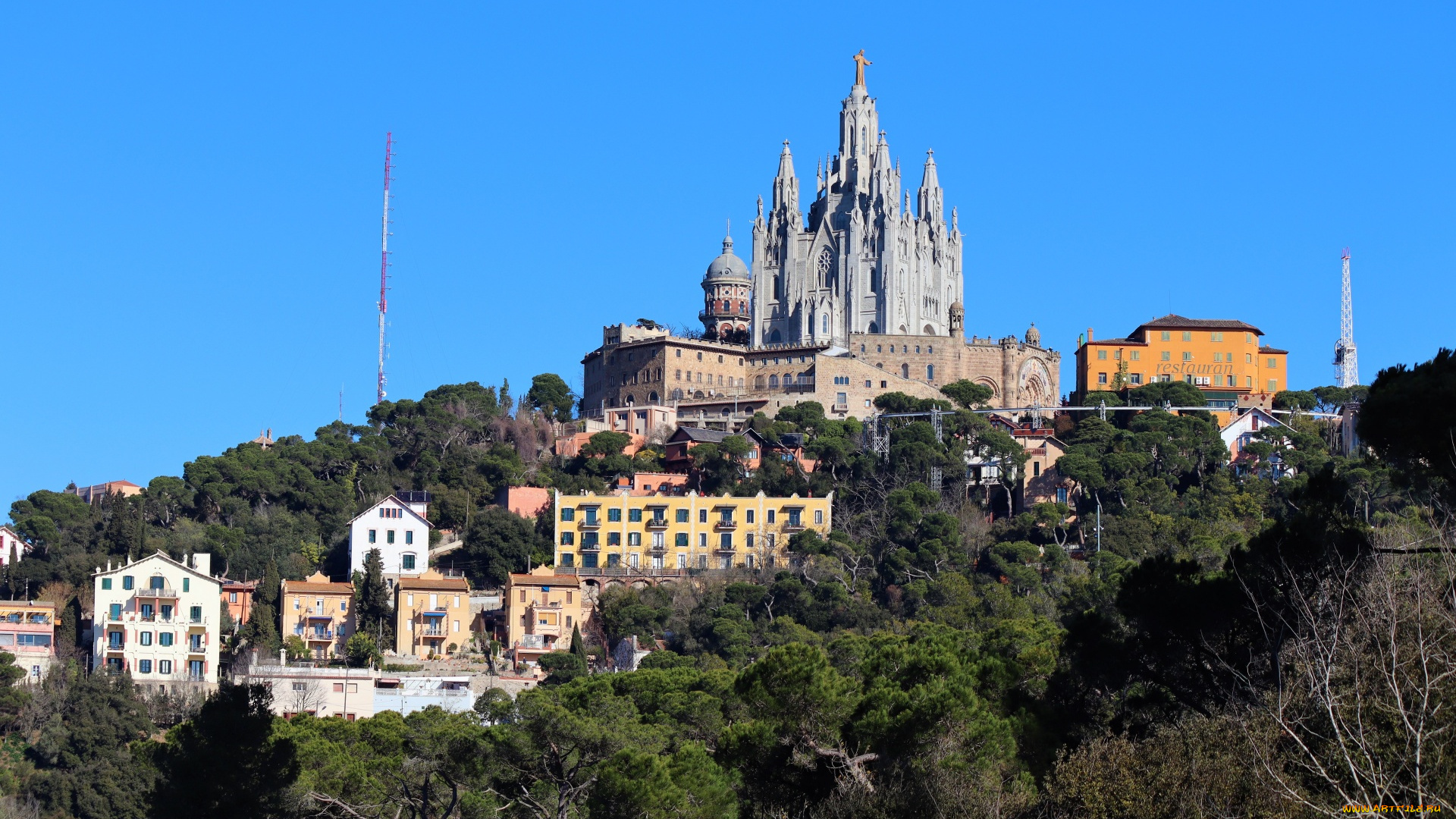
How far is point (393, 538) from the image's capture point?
8231 centimetres

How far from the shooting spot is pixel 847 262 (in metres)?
117

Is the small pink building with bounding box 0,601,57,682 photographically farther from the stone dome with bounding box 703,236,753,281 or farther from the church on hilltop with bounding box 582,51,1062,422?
the stone dome with bounding box 703,236,753,281

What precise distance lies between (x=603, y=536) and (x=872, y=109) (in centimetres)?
4847

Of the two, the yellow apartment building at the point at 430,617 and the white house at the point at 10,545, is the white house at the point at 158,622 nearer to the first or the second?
the yellow apartment building at the point at 430,617

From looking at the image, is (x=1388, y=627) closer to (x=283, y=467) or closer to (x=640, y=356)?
(x=283, y=467)

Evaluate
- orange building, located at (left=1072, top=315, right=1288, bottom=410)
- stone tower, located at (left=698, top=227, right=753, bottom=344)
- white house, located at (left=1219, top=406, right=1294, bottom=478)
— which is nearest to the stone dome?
stone tower, located at (left=698, top=227, right=753, bottom=344)

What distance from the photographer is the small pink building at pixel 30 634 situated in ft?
236

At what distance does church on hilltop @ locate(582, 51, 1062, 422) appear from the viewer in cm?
10612

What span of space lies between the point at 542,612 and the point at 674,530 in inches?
356

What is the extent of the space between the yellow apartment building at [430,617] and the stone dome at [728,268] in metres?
47.2

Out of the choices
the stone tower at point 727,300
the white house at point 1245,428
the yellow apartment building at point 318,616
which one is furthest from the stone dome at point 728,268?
the yellow apartment building at point 318,616

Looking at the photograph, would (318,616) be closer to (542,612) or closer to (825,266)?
(542,612)

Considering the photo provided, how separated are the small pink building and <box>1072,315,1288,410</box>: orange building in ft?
177

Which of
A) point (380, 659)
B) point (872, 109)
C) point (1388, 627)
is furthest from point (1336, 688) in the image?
point (872, 109)
